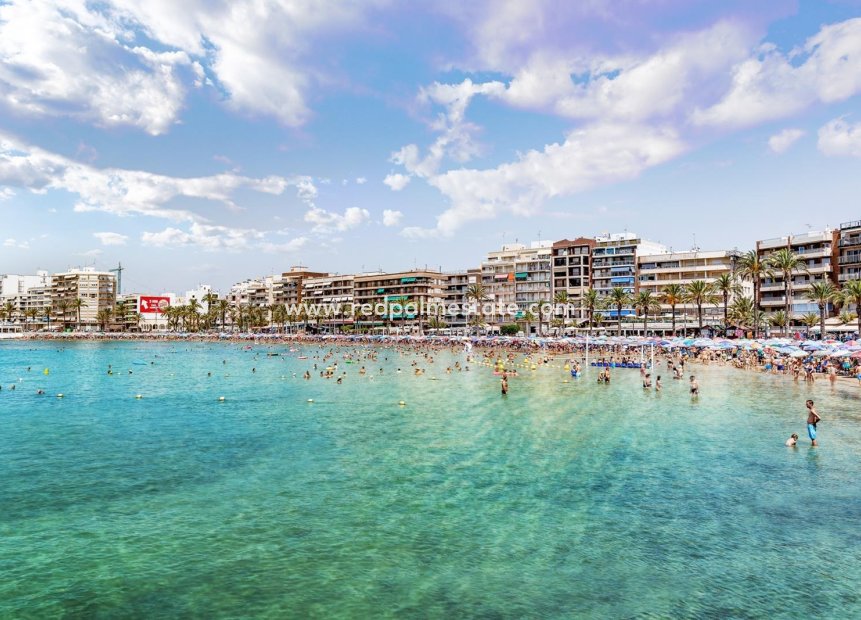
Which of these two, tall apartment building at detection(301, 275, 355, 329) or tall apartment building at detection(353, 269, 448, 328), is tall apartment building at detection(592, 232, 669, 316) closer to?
tall apartment building at detection(353, 269, 448, 328)

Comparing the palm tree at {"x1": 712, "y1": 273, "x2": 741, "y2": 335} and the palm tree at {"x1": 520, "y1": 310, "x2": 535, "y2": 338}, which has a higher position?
the palm tree at {"x1": 712, "y1": 273, "x2": 741, "y2": 335}

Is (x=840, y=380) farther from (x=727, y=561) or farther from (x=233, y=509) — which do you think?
(x=233, y=509)

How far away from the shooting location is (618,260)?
125688mm

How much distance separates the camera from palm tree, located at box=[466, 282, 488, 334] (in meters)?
144

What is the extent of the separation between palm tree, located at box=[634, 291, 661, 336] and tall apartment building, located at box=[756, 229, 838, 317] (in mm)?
17390

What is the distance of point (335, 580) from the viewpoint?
44.9ft

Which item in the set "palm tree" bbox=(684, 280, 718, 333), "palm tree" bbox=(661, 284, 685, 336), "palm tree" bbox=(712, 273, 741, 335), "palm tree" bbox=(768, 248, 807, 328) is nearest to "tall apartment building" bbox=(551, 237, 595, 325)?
"palm tree" bbox=(661, 284, 685, 336)

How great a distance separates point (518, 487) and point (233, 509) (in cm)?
924

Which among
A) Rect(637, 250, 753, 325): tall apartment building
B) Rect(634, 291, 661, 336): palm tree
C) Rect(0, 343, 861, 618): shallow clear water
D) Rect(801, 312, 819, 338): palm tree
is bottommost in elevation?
Rect(0, 343, 861, 618): shallow clear water

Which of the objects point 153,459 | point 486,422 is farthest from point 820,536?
point 153,459

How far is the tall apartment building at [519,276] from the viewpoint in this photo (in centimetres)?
14150

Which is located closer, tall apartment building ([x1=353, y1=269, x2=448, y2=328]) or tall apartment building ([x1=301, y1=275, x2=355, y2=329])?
tall apartment building ([x1=353, y1=269, x2=448, y2=328])

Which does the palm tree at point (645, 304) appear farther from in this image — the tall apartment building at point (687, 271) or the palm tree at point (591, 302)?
the palm tree at point (591, 302)

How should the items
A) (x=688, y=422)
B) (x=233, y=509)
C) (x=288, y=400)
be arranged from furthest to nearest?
1. (x=288, y=400)
2. (x=688, y=422)
3. (x=233, y=509)
